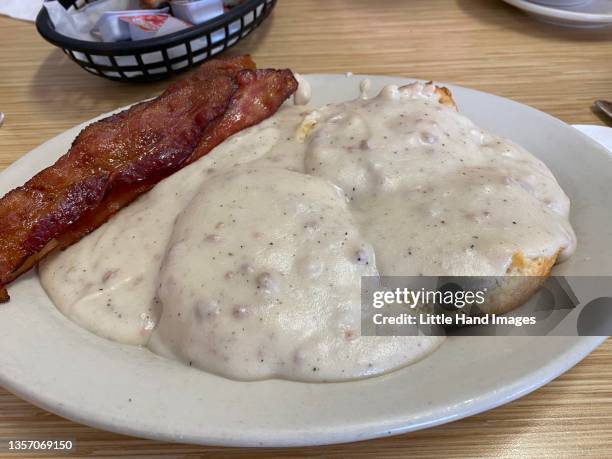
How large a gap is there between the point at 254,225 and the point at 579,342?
63 cm

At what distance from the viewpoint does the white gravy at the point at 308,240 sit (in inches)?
38.1

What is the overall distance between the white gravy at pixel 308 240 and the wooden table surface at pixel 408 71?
19 centimetres

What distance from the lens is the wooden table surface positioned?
1.00 meters

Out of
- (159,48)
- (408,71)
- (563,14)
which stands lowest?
(408,71)

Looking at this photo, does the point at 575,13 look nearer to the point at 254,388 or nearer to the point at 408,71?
the point at 408,71

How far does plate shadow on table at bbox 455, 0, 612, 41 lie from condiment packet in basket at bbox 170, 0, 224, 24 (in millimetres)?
1226

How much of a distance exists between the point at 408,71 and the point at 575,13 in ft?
2.39

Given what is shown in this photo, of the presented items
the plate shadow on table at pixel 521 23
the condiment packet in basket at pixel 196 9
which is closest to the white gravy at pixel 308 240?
the condiment packet in basket at pixel 196 9

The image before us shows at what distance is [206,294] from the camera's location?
3.35ft

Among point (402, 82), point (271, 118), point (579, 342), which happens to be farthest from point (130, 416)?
point (402, 82)

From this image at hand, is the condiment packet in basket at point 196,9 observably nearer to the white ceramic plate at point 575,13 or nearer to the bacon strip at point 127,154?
the bacon strip at point 127,154

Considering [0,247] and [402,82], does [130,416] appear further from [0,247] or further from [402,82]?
[402,82]

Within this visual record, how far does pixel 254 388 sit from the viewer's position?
0.92 metres

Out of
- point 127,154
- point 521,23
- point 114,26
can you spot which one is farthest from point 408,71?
point 127,154
